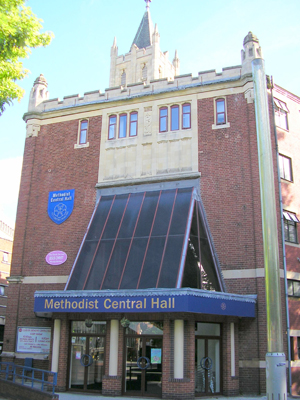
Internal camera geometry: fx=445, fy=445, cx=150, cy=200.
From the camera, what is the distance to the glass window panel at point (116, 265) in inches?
701

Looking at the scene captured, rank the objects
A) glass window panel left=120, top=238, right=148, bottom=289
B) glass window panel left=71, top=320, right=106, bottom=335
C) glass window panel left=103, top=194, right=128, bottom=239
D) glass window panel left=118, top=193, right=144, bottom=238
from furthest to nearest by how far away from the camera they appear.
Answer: glass window panel left=103, top=194, right=128, bottom=239
glass window panel left=118, top=193, right=144, bottom=238
glass window panel left=71, top=320, right=106, bottom=335
glass window panel left=120, top=238, right=148, bottom=289

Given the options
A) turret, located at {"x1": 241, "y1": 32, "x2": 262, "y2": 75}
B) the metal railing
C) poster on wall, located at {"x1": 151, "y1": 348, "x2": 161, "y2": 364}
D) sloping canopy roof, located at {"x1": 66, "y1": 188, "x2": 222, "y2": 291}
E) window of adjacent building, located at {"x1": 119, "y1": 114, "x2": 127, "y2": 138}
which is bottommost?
the metal railing

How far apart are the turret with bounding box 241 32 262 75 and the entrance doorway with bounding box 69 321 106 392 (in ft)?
43.8

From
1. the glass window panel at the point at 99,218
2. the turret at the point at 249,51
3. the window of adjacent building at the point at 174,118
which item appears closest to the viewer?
the glass window panel at the point at 99,218

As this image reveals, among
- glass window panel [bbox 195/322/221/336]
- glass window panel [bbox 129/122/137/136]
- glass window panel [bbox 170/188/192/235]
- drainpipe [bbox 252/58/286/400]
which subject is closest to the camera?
drainpipe [bbox 252/58/286/400]

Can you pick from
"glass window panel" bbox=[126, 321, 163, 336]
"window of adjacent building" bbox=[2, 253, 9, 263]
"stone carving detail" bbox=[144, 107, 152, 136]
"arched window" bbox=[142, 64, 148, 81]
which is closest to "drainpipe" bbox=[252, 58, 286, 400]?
"glass window panel" bbox=[126, 321, 163, 336]

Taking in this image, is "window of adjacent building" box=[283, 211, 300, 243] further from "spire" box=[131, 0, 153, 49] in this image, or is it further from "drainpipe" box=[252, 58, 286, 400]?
"spire" box=[131, 0, 153, 49]

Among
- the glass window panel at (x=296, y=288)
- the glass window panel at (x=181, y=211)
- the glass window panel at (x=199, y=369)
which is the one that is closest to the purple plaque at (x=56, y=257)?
the glass window panel at (x=181, y=211)

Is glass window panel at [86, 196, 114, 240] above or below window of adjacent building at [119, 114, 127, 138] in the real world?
below

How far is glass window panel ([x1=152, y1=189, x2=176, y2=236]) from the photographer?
61.8 feet

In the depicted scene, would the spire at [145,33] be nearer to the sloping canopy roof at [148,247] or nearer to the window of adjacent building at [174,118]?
the window of adjacent building at [174,118]

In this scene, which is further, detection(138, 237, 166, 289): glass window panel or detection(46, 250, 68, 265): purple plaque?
detection(46, 250, 68, 265): purple plaque

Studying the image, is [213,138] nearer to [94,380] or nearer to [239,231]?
[239,231]

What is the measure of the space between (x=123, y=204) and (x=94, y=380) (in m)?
7.79
